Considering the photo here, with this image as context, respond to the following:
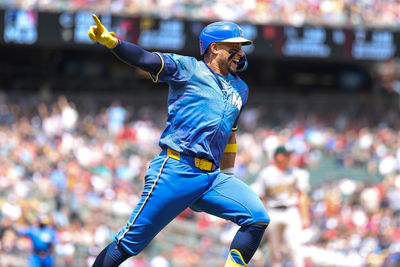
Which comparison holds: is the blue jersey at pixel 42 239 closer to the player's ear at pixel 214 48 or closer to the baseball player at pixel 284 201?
the baseball player at pixel 284 201

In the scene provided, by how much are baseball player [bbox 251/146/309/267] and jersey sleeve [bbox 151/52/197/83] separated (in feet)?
11.8

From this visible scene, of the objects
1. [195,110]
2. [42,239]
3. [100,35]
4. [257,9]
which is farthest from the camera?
[257,9]

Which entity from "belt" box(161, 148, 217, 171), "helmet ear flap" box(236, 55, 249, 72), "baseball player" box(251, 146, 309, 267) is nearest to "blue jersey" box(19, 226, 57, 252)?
"baseball player" box(251, 146, 309, 267)

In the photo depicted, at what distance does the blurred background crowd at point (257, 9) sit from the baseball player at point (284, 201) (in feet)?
34.4

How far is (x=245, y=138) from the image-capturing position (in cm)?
1684

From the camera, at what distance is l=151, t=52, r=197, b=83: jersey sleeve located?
13.2ft

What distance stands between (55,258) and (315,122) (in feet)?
34.5

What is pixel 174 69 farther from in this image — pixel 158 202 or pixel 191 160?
pixel 158 202

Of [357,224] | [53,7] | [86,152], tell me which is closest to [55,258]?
[86,152]

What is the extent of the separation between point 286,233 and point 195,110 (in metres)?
3.90

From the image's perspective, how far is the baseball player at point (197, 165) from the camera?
13.7 ft

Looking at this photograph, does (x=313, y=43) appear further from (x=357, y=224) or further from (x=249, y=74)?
(x=357, y=224)

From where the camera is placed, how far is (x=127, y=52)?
12.6ft

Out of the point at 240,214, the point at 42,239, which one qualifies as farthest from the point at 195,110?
the point at 42,239
